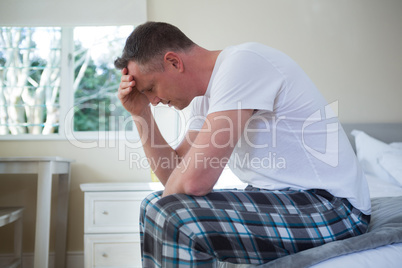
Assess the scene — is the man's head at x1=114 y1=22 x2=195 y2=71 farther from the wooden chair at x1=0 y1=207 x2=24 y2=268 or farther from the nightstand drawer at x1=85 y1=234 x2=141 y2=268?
the wooden chair at x1=0 y1=207 x2=24 y2=268

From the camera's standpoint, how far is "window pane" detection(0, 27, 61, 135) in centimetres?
277

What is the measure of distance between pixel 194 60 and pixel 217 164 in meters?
0.37

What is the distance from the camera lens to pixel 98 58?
2.87 meters

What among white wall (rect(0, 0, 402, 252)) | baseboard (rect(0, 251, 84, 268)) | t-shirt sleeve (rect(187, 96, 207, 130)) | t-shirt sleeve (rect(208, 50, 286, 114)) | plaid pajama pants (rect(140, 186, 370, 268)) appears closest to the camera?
plaid pajama pants (rect(140, 186, 370, 268))

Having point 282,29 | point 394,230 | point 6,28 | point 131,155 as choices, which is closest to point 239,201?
point 394,230

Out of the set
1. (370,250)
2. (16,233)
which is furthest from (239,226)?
(16,233)

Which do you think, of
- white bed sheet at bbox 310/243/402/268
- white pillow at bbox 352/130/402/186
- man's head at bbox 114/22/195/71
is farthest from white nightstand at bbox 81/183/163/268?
white bed sheet at bbox 310/243/402/268

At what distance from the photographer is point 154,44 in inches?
43.9

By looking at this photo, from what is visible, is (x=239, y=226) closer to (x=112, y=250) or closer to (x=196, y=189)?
(x=196, y=189)

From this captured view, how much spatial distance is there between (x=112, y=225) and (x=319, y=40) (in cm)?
188

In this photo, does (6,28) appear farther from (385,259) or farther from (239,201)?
(385,259)

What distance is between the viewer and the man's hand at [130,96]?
48.6 inches

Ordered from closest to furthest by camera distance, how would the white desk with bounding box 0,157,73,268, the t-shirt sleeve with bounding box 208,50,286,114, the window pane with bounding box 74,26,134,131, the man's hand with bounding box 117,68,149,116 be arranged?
the t-shirt sleeve with bounding box 208,50,286,114
the man's hand with bounding box 117,68,149,116
the white desk with bounding box 0,157,73,268
the window pane with bounding box 74,26,134,131

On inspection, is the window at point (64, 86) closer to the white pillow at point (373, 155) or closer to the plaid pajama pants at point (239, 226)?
the white pillow at point (373, 155)
